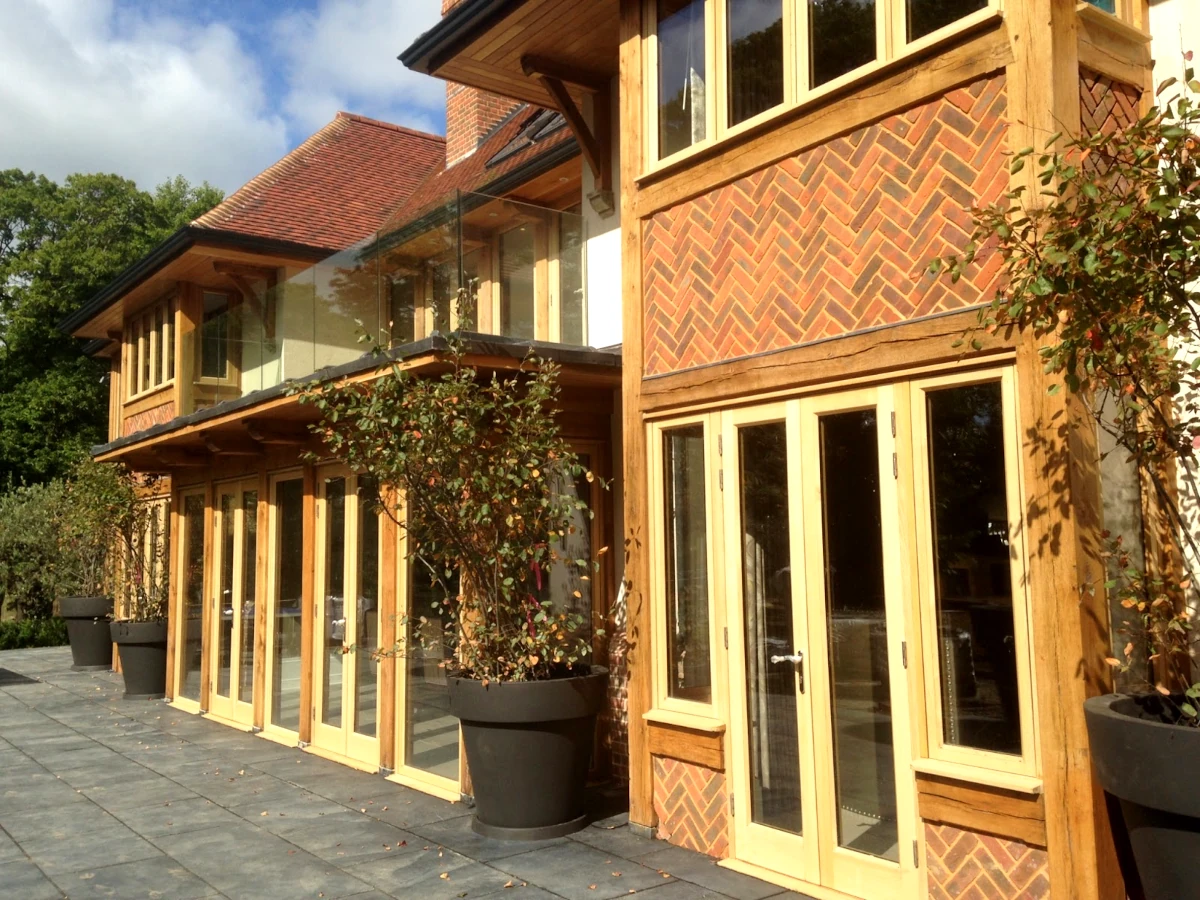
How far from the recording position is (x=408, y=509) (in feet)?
27.2

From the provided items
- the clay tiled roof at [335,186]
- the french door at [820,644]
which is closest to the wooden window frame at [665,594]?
the french door at [820,644]

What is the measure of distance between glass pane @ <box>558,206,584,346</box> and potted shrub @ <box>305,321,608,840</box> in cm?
147

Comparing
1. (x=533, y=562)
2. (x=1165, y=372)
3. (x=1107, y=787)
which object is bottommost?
(x=1107, y=787)

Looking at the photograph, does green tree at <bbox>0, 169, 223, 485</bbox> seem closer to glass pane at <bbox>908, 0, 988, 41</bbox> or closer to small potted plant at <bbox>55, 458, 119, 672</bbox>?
small potted plant at <bbox>55, 458, 119, 672</bbox>

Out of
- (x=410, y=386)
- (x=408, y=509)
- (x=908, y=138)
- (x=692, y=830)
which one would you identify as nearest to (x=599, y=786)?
(x=692, y=830)

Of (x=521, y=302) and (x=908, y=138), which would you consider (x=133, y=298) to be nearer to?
(x=521, y=302)

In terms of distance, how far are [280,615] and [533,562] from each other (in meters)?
4.74

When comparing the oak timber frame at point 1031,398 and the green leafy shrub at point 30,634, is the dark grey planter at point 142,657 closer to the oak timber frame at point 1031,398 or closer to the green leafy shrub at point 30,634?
the green leafy shrub at point 30,634

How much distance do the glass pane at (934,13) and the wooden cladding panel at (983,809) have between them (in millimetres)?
3460

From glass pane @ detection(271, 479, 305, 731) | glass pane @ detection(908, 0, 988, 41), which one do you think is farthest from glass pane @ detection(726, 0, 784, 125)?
glass pane @ detection(271, 479, 305, 731)

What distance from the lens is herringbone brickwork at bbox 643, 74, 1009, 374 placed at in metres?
5.03

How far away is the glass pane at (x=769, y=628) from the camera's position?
582 cm

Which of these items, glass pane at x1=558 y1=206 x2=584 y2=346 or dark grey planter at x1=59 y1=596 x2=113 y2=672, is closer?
glass pane at x1=558 y1=206 x2=584 y2=346

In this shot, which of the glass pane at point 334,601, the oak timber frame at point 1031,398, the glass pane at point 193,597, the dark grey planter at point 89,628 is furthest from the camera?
the dark grey planter at point 89,628
